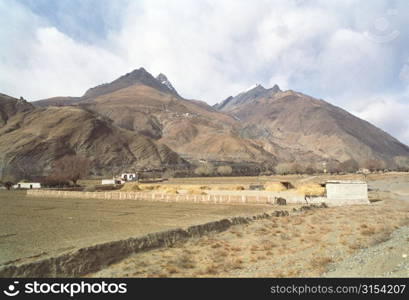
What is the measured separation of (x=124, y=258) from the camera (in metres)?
12.6

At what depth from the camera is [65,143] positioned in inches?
4333

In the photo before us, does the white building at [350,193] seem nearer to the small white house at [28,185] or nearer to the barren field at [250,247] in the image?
the barren field at [250,247]

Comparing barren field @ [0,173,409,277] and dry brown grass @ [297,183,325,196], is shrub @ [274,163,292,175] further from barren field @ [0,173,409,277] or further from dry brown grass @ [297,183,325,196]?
barren field @ [0,173,409,277]

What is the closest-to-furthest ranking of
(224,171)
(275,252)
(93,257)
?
1. (93,257)
2. (275,252)
3. (224,171)

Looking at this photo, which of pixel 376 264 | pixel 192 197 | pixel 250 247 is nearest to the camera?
pixel 376 264

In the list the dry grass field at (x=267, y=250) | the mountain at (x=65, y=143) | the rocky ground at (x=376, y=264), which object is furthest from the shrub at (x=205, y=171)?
the rocky ground at (x=376, y=264)

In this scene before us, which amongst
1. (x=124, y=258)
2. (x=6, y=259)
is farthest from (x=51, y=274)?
(x=124, y=258)

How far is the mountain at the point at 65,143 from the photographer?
99.3m

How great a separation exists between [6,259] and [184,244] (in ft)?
23.1

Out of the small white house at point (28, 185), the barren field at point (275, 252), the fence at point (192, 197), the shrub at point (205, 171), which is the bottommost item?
the barren field at point (275, 252)

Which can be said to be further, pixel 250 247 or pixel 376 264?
pixel 250 247

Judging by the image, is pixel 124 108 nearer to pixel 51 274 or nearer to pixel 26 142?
pixel 26 142

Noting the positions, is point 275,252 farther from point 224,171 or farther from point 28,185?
point 224,171

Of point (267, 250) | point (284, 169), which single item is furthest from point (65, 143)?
point (267, 250)
